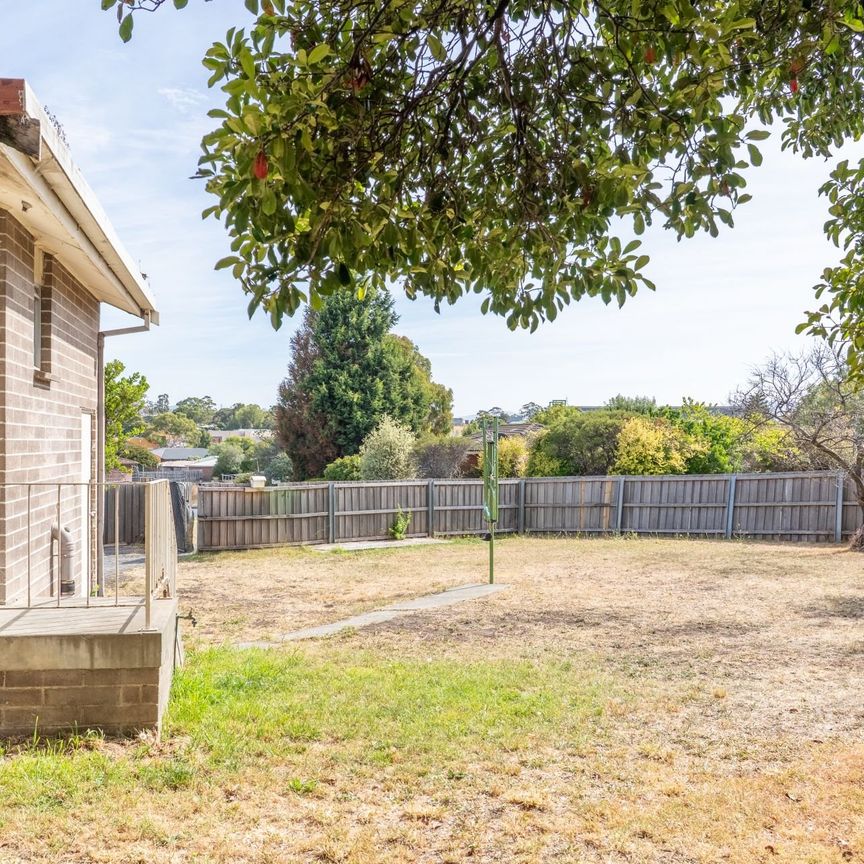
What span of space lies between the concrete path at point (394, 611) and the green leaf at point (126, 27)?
5.49m

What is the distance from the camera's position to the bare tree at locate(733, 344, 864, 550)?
47.0ft

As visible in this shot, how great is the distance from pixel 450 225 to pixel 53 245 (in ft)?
12.9

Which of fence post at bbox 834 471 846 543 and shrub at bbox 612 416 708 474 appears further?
shrub at bbox 612 416 708 474

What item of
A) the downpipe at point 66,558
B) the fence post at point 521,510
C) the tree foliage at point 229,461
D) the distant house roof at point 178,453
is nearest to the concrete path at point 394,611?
the downpipe at point 66,558

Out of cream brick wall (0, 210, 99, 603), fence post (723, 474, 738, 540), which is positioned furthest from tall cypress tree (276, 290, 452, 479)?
cream brick wall (0, 210, 99, 603)

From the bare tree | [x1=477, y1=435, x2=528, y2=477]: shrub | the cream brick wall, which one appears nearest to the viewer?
the cream brick wall

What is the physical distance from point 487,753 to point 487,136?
3.34m

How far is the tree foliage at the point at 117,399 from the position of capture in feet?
50.9

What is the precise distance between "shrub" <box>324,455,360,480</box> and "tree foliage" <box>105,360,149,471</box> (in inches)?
361

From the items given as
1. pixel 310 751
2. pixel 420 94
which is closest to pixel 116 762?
pixel 310 751

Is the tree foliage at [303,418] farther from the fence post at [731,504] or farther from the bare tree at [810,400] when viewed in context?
the bare tree at [810,400]

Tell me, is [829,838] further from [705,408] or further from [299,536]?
[705,408]

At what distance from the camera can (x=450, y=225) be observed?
3914mm

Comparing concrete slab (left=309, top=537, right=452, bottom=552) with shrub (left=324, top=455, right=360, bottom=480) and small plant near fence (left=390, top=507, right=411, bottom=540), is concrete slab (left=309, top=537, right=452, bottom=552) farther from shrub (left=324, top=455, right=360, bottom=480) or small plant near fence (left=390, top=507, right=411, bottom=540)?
shrub (left=324, top=455, right=360, bottom=480)
